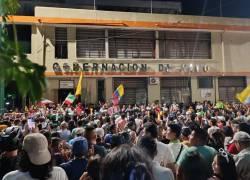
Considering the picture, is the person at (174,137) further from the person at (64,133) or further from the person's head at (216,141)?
the person at (64,133)

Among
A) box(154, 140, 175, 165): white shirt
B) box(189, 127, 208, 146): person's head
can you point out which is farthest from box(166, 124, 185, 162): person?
box(154, 140, 175, 165): white shirt

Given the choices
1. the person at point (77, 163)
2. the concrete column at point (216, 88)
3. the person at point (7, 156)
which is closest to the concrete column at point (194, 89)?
the concrete column at point (216, 88)

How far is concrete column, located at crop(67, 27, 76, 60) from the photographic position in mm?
27172

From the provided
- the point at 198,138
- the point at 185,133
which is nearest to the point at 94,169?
the point at 198,138

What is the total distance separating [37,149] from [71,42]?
2433 cm

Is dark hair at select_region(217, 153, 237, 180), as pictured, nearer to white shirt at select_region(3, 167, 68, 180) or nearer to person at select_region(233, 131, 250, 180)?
person at select_region(233, 131, 250, 180)

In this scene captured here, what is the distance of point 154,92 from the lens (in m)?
29.5

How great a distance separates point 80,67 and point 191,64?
29.3 ft

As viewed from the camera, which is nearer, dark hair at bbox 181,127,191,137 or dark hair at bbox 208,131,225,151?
dark hair at bbox 208,131,225,151

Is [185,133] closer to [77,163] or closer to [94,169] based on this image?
[77,163]

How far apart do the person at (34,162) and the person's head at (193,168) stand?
3.86ft

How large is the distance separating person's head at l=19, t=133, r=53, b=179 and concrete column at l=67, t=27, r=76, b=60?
2391cm

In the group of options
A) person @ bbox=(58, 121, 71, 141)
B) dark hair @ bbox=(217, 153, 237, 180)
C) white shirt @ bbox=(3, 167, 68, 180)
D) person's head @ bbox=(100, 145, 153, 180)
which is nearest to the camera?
person's head @ bbox=(100, 145, 153, 180)

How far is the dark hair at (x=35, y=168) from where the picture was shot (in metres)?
3.42
